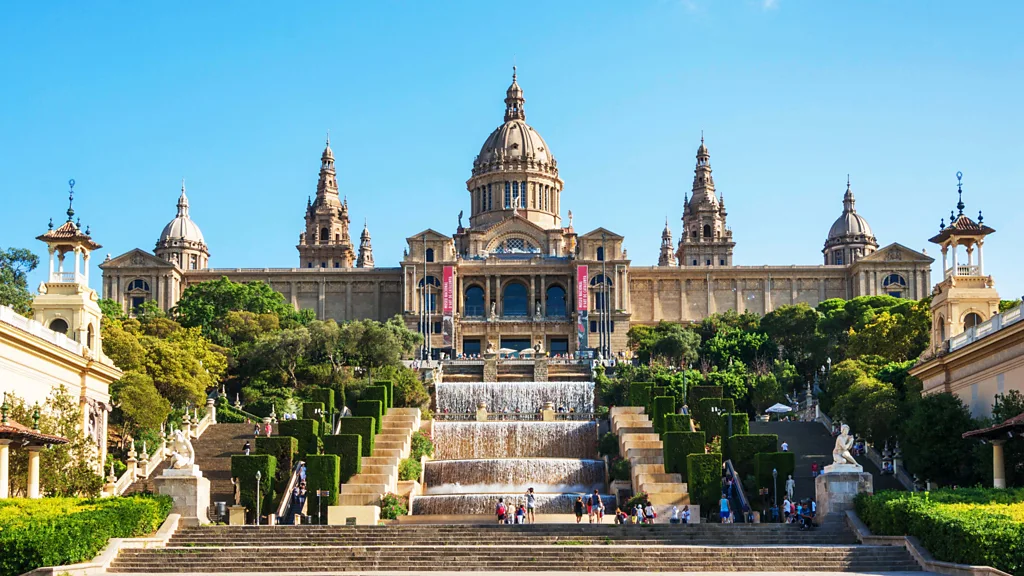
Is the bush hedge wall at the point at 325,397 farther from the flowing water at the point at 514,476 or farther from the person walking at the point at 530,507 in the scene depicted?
the person walking at the point at 530,507

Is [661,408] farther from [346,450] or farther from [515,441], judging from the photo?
[346,450]

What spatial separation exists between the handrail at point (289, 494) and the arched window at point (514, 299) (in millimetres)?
Result: 62545

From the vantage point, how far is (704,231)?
126812mm

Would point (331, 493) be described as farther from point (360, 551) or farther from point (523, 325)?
point (523, 325)

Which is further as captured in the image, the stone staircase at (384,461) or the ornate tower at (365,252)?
the ornate tower at (365,252)

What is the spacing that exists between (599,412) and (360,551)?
109 feet

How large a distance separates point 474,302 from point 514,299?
3.33 metres

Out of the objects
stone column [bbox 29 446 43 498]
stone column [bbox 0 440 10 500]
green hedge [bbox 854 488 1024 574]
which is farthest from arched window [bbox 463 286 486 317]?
green hedge [bbox 854 488 1024 574]

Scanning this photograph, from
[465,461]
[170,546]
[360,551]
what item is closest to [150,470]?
[465,461]

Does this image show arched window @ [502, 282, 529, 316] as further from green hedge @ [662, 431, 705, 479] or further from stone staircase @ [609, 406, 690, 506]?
green hedge @ [662, 431, 705, 479]

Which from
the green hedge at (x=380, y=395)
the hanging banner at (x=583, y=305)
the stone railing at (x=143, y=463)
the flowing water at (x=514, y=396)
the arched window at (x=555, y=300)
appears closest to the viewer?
the stone railing at (x=143, y=463)

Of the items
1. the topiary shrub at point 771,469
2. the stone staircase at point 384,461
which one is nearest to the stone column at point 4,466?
the stone staircase at point 384,461

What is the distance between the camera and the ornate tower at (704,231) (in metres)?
126

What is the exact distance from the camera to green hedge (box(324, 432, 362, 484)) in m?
51.6
